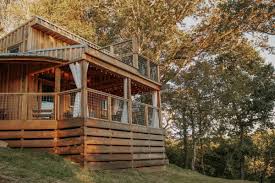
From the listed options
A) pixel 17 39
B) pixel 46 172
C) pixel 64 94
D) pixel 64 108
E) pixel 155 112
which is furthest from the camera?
pixel 17 39

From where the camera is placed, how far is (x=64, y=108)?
49.9 feet

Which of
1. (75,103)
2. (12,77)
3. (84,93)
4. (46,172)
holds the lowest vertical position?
(46,172)

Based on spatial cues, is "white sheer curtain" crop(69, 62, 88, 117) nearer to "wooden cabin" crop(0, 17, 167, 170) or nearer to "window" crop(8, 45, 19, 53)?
"wooden cabin" crop(0, 17, 167, 170)

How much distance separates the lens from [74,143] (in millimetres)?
12398

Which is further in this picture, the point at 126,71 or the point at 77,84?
the point at 126,71

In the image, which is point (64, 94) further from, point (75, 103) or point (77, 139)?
point (77, 139)

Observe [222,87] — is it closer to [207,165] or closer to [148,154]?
[207,165]

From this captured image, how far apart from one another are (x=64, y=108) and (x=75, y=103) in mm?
2487

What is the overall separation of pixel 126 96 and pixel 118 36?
14.6 m

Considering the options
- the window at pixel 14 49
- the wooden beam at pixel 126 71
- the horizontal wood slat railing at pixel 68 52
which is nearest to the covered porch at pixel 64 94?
the wooden beam at pixel 126 71

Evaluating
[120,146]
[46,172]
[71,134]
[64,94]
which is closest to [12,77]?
[64,94]

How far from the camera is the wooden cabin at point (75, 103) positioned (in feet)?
41.8

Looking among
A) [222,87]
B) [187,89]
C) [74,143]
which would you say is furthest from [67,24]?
[74,143]

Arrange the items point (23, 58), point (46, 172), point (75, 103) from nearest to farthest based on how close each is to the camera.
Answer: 1. point (46, 172)
2. point (75, 103)
3. point (23, 58)
